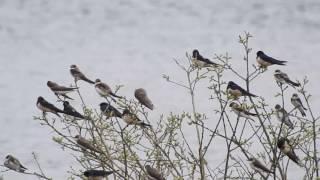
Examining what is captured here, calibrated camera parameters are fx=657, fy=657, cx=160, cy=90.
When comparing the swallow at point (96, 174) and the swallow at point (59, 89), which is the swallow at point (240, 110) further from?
the swallow at point (59, 89)

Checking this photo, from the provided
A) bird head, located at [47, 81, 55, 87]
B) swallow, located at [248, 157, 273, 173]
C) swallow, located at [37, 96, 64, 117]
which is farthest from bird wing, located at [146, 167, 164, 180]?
bird head, located at [47, 81, 55, 87]

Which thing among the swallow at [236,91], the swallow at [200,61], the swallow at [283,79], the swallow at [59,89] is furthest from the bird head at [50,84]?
the swallow at [283,79]

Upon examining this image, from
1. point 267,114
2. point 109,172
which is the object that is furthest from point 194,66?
point 109,172

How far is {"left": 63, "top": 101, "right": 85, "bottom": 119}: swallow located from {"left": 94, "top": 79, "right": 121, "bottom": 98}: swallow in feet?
2.14

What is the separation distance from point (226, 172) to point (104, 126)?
1.89 m

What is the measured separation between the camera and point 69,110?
32.8 ft

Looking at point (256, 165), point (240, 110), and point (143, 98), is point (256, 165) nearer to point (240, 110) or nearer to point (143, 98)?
point (240, 110)

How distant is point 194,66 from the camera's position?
1055 centimetres

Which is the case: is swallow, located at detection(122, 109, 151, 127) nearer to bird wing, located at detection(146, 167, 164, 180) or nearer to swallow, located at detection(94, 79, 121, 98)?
swallow, located at detection(94, 79, 121, 98)

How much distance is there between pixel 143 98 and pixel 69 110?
60.3 inches

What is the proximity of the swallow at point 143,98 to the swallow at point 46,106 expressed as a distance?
137 cm

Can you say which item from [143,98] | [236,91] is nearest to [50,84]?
[143,98]

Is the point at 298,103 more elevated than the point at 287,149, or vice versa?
the point at 298,103

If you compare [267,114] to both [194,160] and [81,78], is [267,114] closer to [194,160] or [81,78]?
[194,160]
